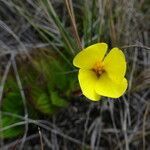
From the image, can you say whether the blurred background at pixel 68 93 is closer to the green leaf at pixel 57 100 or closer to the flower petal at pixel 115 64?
the green leaf at pixel 57 100

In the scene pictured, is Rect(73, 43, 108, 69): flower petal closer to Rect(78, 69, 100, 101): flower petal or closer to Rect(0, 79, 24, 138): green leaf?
Rect(78, 69, 100, 101): flower petal

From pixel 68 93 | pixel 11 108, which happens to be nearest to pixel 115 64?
pixel 68 93

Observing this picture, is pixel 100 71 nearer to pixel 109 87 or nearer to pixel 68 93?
pixel 109 87

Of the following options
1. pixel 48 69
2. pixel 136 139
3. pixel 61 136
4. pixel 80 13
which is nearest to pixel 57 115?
pixel 61 136

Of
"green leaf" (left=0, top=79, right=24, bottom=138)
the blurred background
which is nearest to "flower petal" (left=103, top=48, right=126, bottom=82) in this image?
the blurred background

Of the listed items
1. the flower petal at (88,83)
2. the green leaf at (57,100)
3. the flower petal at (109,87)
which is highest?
the flower petal at (88,83)

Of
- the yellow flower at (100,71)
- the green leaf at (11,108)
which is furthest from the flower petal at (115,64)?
the green leaf at (11,108)
